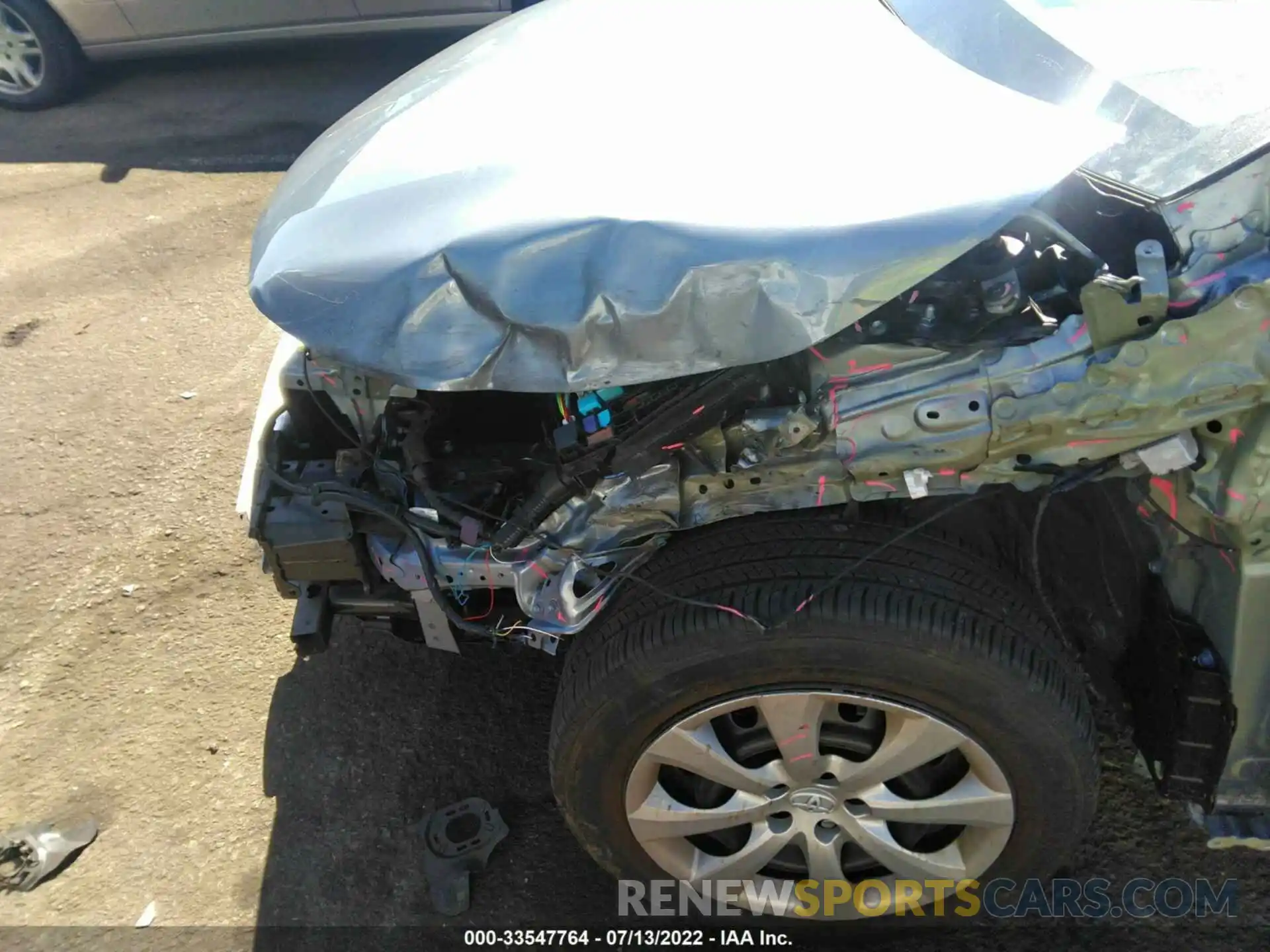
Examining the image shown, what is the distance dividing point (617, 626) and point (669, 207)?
33.2 inches

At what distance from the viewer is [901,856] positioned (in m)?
2.04

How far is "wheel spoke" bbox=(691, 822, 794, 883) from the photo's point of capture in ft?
6.81

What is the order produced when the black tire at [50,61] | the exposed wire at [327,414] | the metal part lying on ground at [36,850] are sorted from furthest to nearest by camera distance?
the black tire at [50,61], the metal part lying on ground at [36,850], the exposed wire at [327,414]

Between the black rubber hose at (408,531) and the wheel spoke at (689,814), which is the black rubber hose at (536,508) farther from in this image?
the wheel spoke at (689,814)

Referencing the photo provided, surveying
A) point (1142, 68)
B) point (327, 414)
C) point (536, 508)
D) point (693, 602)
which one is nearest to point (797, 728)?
point (693, 602)

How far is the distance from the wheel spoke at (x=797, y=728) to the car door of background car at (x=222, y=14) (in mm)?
5370

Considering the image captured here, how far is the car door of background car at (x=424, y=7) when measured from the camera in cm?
580

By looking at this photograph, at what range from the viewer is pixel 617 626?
6.34ft

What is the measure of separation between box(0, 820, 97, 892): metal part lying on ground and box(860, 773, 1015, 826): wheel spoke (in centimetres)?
221

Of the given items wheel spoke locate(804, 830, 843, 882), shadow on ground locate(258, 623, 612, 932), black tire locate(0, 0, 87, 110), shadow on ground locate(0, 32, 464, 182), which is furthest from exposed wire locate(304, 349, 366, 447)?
black tire locate(0, 0, 87, 110)

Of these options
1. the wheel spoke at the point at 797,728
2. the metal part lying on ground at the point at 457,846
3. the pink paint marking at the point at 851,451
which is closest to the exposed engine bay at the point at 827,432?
the pink paint marking at the point at 851,451

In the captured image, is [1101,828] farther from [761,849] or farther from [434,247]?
[434,247]

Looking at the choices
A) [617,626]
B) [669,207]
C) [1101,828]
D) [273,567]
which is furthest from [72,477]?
[1101,828]

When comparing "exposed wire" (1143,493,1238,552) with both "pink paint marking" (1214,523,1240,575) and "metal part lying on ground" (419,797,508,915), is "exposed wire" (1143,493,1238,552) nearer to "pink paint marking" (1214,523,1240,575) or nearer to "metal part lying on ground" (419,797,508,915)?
"pink paint marking" (1214,523,1240,575)
